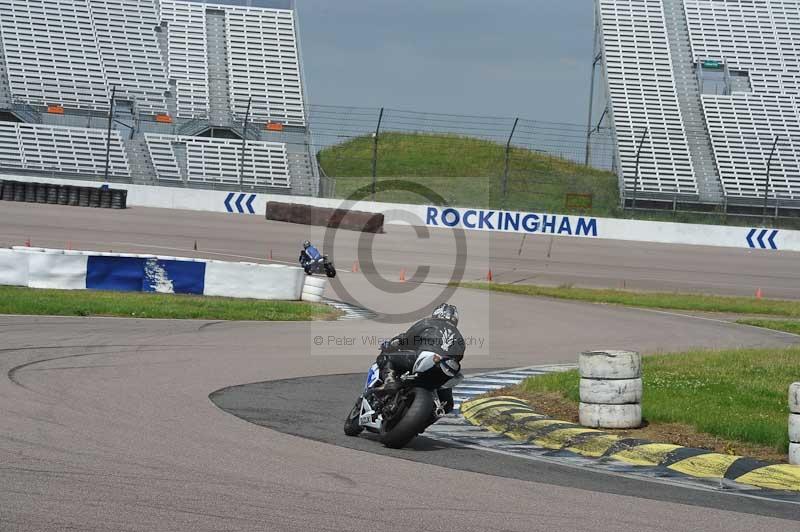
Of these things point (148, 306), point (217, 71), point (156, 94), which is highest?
point (217, 71)

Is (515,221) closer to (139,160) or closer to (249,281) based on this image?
(139,160)

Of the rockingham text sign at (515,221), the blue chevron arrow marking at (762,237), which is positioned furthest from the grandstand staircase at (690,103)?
the rockingham text sign at (515,221)

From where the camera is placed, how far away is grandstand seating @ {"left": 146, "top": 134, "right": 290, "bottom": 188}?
43719 millimetres

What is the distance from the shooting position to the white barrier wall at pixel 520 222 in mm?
41094

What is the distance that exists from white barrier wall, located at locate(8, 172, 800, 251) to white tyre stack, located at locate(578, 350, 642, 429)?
3101 centimetres

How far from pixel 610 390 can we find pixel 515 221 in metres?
32.1

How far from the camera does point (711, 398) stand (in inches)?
426

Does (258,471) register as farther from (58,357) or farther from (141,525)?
(58,357)

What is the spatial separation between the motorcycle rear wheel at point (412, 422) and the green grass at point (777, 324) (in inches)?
602

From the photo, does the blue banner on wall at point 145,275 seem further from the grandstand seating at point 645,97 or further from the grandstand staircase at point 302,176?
the grandstand seating at point 645,97

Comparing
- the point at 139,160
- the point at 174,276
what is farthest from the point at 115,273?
the point at 139,160

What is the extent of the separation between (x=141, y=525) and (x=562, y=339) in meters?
13.6

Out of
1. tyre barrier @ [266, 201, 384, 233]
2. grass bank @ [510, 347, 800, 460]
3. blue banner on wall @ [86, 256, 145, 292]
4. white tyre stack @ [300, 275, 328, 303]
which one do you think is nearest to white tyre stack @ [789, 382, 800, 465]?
grass bank @ [510, 347, 800, 460]

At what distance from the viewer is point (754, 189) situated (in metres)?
45.5
